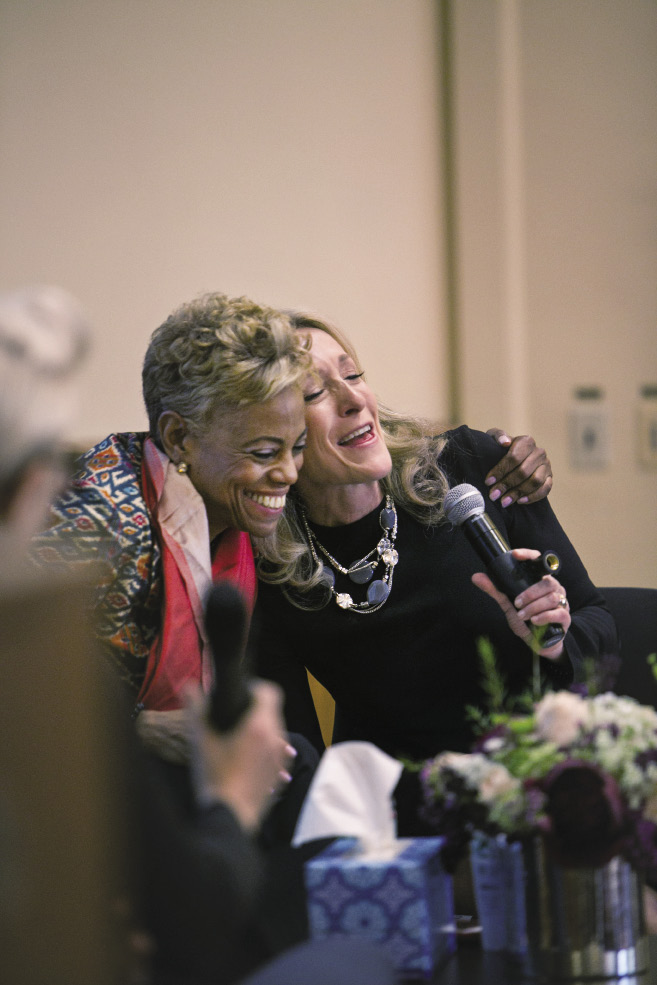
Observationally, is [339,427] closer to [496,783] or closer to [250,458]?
[250,458]

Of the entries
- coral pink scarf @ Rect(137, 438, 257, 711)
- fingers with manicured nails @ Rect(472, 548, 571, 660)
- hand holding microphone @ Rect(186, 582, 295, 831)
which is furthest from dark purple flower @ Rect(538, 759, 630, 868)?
coral pink scarf @ Rect(137, 438, 257, 711)

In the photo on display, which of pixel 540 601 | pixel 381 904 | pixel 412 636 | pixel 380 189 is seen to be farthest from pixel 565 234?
pixel 381 904

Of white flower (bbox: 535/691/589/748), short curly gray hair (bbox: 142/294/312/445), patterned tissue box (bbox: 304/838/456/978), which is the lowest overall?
patterned tissue box (bbox: 304/838/456/978)

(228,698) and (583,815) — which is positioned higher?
(228,698)

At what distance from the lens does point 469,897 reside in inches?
52.4

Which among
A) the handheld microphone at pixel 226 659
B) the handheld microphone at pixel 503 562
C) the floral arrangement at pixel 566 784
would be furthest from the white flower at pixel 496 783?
the handheld microphone at pixel 503 562

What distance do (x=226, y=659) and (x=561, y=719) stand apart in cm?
38

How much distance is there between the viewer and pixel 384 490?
2.04 metres

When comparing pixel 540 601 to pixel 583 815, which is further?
pixel 540 601

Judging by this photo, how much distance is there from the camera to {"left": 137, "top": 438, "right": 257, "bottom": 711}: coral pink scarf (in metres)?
1.70

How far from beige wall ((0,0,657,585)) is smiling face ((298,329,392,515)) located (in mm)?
1167

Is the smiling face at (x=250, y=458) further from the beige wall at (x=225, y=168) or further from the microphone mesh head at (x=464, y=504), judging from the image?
the beige wall at (x=225, y=168)

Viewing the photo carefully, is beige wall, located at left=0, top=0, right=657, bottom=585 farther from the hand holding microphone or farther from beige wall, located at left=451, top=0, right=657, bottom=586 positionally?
the hand holding microphone

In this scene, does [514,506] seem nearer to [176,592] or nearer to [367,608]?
[367,608]
